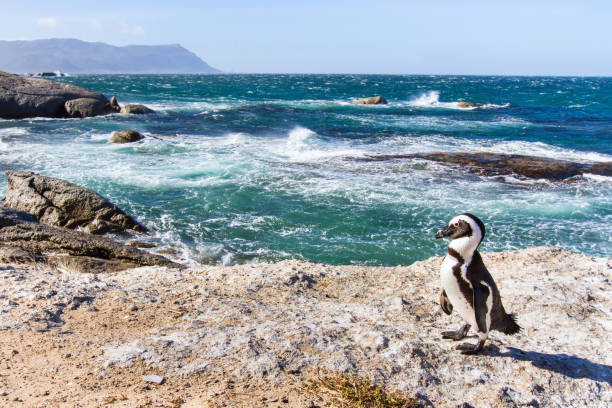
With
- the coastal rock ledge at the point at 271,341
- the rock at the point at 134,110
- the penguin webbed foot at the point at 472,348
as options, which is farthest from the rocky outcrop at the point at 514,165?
the rock at the point at 134,110

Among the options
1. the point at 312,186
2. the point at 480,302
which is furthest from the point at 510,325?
the point at 312,186

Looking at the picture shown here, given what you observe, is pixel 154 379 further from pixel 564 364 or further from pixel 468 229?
pixel 564 364

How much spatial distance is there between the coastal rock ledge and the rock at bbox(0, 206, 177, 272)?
1.16 metres

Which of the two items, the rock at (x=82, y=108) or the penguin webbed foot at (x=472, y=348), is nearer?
the penguin webbed foot at (x=472, y=348)

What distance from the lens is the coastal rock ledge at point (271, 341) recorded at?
3.83 metres

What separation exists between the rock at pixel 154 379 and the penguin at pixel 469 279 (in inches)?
108

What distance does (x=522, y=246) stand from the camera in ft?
35.1

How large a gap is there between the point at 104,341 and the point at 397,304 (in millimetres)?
3491

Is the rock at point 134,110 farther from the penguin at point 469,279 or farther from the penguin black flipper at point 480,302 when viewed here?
the penguin black flipper at point 480,302

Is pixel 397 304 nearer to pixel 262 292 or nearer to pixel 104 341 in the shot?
pixel 262 292

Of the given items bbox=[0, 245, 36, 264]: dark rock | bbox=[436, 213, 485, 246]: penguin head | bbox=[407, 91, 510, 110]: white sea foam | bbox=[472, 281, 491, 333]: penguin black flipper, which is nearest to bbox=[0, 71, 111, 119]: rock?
bbox=[0, 245, 36, 264]: dark rock

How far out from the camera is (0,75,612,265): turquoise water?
10.8m

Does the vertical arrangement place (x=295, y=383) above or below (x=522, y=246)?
above

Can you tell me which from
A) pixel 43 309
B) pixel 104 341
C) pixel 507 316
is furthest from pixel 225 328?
pixel 507 316
